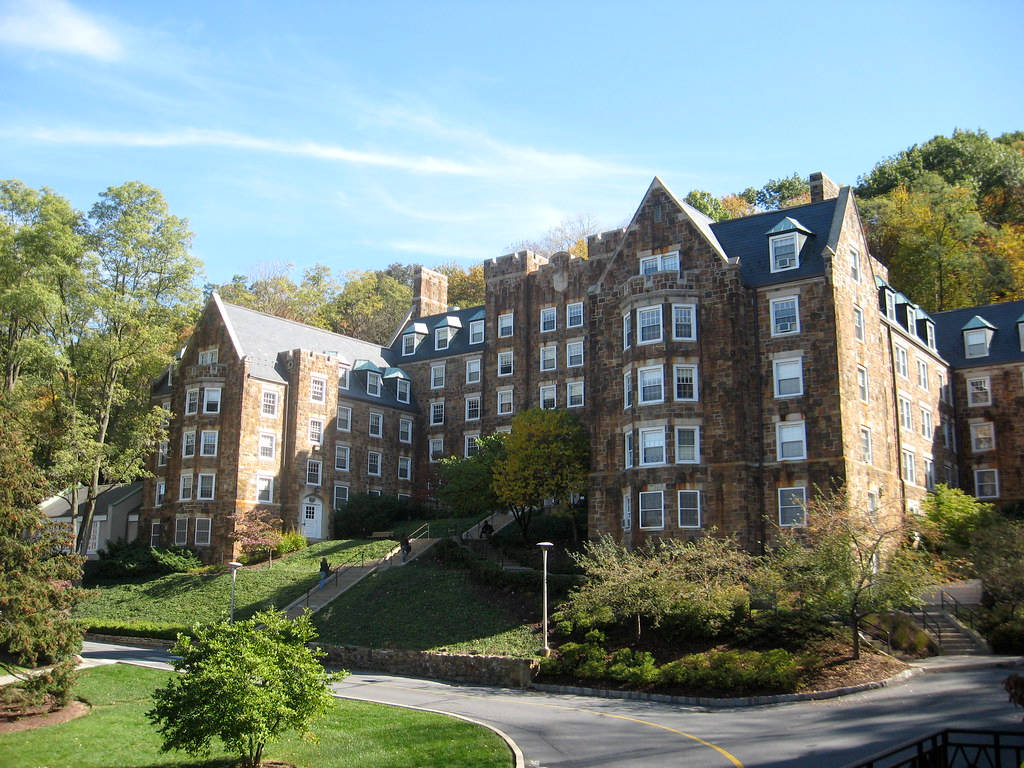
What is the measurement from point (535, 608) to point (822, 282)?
55.6ft

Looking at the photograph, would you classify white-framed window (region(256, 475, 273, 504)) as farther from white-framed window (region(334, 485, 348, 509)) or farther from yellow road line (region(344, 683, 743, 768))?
yellow road line (region(344, 683, 743, 768))

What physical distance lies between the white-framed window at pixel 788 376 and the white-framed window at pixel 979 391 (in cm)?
1948

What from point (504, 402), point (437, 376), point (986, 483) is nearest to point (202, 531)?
point (437, 376)

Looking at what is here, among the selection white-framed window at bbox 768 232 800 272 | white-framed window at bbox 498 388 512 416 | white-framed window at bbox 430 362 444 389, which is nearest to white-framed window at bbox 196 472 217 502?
white-framed window at bbox 430 362 444 389

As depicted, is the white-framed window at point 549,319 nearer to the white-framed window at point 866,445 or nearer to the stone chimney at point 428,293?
the stone chimney at point 428,293

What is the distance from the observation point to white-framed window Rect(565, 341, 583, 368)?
53.7 metres

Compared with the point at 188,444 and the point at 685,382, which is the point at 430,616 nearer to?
the point at 685,382

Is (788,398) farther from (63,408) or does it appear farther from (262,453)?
(63,408)

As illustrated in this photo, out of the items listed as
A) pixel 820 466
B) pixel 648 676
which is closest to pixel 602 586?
pixel 648 676

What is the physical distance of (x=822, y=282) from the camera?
38.5 meters

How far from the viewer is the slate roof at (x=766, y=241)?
39562 mm

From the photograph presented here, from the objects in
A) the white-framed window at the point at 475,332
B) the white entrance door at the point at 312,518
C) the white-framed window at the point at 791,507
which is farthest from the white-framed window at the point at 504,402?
the white-framed window at the point at 791,507

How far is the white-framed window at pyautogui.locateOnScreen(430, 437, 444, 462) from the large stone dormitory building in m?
0.16

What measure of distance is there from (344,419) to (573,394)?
44.3 ft
